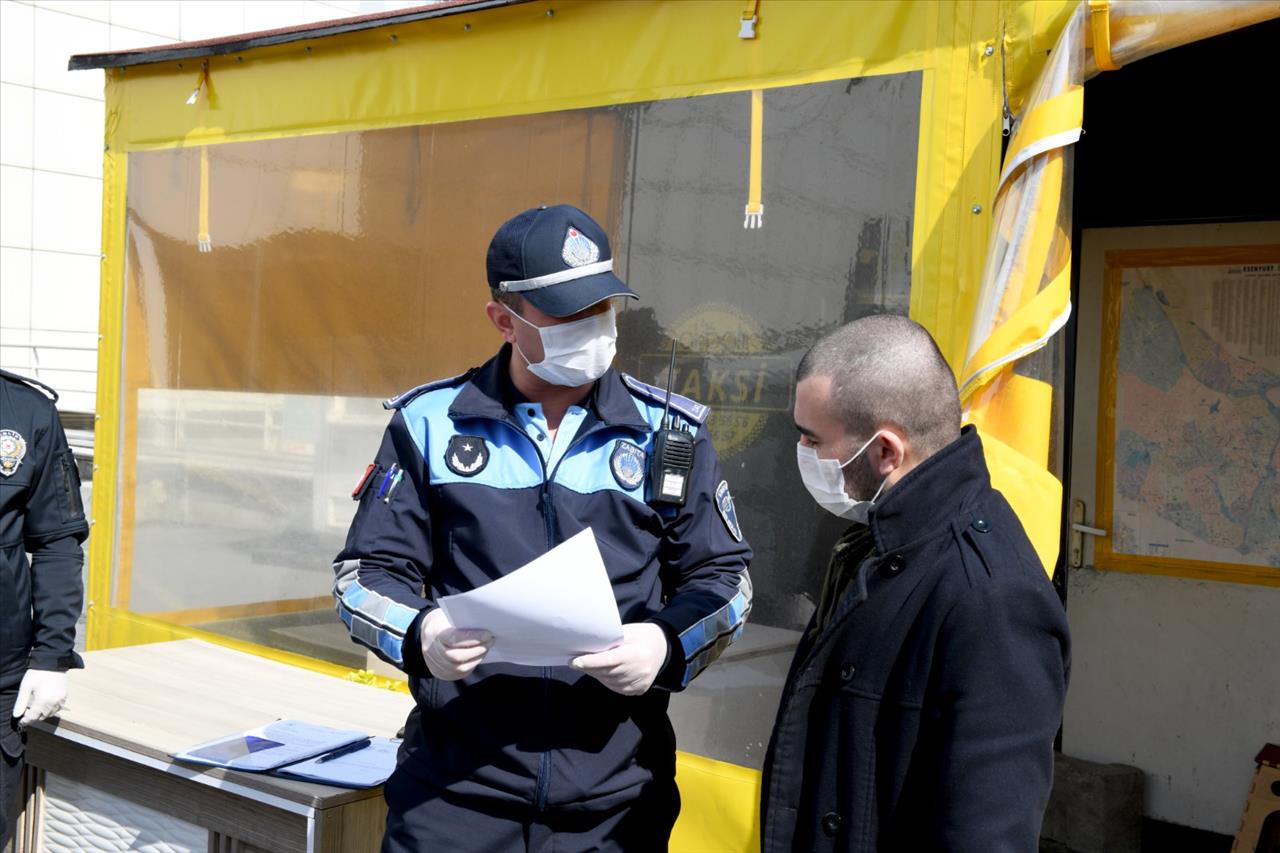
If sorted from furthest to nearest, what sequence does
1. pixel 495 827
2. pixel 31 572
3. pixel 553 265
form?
1. pixel 31 572
2. pixel 553 265
3. pixel 495 827

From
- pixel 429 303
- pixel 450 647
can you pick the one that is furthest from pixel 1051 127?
pixel 429 303

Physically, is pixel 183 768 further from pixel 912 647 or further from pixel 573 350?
pixel 912 647

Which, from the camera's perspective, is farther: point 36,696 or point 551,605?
point 36,696

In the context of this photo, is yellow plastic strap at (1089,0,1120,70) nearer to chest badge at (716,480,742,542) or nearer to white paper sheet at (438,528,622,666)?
chest badge at (716,480,742,542)

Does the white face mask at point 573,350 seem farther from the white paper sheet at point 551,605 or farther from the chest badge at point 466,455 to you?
the white paper sheet at point 551,605

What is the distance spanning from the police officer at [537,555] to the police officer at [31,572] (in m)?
1.28

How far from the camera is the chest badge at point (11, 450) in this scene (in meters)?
2.96

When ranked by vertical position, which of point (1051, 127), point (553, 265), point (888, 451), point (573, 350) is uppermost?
point (1051, 127)

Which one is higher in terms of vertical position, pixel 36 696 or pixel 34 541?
pixel 34 541

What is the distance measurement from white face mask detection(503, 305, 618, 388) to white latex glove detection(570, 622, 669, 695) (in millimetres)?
461

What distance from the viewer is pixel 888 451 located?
161cm

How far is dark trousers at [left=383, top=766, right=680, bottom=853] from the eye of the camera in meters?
2.02

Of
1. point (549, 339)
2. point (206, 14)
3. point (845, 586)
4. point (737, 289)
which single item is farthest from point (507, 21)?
point (206, 14)

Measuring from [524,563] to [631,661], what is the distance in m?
0.28
